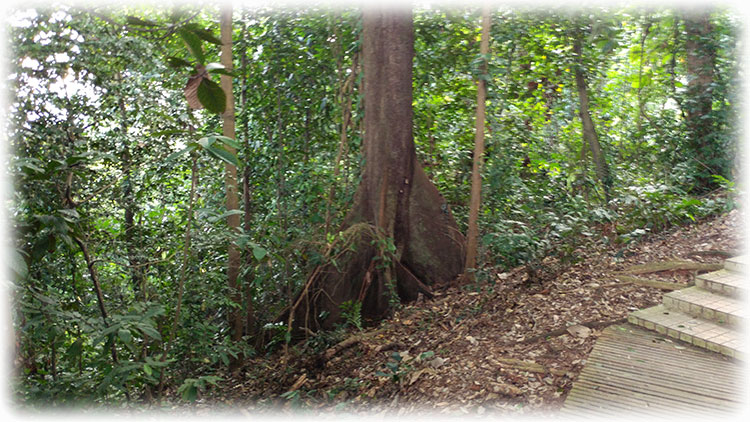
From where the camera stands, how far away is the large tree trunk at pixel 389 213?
221 inches

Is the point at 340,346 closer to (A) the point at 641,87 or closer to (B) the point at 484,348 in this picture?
(B) the point at 484,348

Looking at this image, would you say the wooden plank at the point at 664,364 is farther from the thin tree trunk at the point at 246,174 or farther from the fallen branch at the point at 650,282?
the thin tree trunk at the point at 246,174

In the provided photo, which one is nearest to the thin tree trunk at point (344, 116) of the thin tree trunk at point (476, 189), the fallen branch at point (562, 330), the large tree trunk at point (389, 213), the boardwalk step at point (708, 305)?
the large tree trunk at point (389, 213)

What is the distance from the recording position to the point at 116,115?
463cm

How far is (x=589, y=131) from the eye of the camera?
7535mm

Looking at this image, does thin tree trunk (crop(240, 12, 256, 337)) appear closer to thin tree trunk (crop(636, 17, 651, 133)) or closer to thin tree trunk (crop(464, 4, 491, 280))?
thin tree trunk (crop(464, 4, 491, 280))

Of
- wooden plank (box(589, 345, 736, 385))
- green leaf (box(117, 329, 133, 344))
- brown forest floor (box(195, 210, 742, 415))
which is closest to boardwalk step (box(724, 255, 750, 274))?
brown forest floor (box(195, 210, 742, 415))

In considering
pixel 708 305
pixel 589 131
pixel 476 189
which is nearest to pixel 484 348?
pixel 708 305

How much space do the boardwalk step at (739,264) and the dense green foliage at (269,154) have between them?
119 cm

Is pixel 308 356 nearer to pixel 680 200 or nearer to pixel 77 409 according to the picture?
pixel 77 409

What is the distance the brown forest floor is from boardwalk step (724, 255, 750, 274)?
308 mm

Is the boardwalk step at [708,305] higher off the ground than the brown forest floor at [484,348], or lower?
higher

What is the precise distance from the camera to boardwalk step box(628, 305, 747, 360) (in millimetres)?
3590

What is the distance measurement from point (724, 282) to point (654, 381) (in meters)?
1.74
